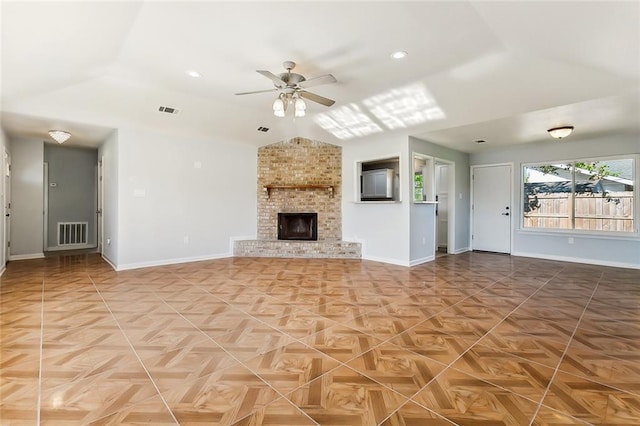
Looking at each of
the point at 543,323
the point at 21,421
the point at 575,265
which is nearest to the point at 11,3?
the point at 21,421

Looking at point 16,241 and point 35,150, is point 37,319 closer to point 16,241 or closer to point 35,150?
point 16,241

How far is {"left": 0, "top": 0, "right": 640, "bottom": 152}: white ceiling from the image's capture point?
92.1 inches

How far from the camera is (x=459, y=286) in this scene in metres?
3.98

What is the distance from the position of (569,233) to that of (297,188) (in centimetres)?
534

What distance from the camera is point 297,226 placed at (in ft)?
21.7

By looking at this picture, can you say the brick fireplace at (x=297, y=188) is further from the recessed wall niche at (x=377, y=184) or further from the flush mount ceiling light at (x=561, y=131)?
the flush mount ceiling light at (x=561, y=131)

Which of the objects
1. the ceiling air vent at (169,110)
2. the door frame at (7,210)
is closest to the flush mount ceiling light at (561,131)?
the ceiling air vent at (169,110)

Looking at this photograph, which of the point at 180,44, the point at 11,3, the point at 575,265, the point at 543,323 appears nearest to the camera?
the point at 11,3

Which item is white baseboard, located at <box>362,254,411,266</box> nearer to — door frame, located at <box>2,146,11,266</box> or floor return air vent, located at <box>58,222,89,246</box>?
door frame, located at <box>2,146,11,266</box>

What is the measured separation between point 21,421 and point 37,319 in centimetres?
175

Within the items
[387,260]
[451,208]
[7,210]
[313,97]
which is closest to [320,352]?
[313,97]

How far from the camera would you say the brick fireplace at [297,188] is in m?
6.42

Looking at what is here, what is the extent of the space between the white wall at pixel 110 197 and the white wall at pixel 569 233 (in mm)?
7347

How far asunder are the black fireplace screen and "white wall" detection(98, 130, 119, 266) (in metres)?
2.99
